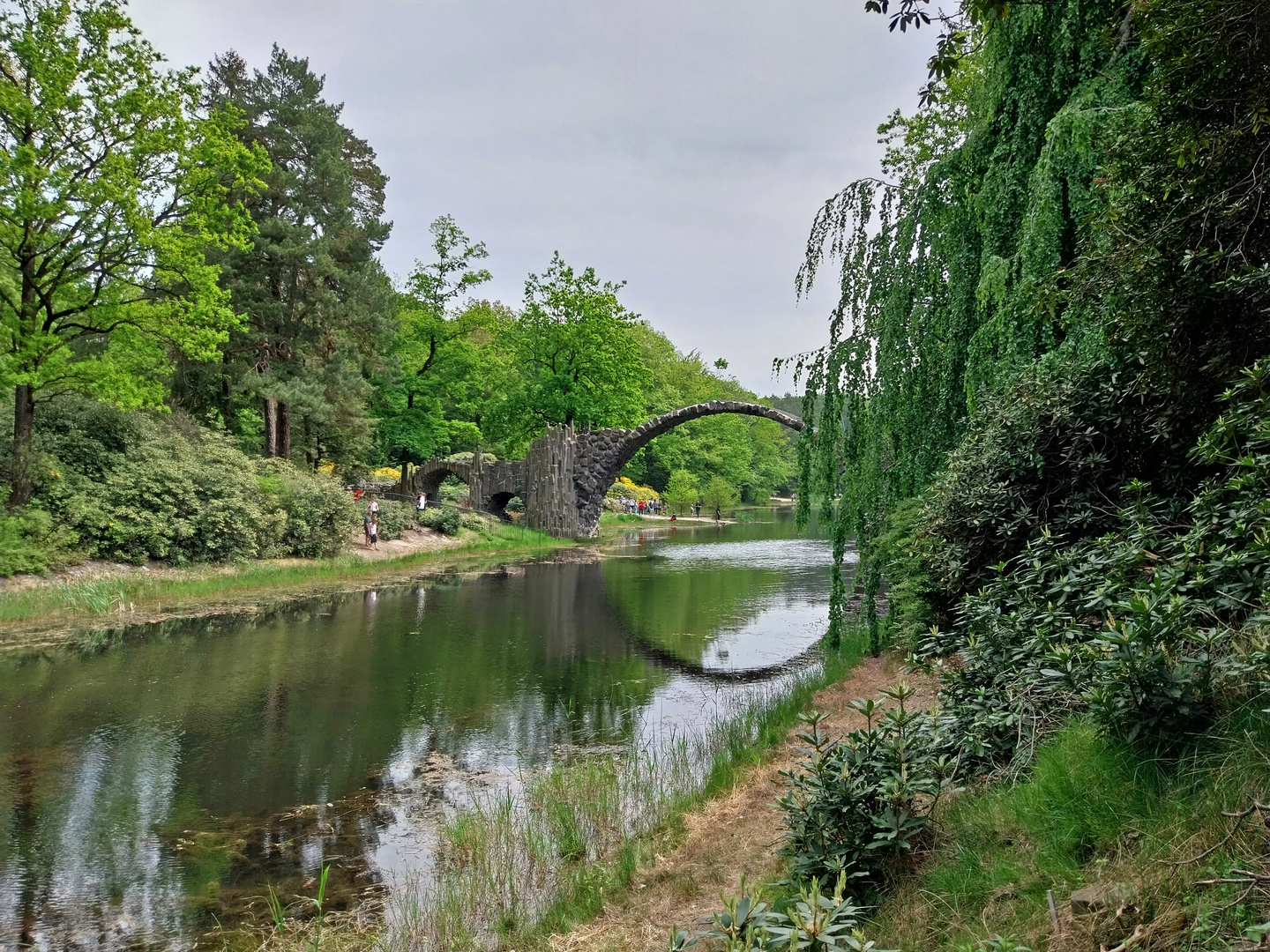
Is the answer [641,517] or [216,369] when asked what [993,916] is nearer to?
[216,369]

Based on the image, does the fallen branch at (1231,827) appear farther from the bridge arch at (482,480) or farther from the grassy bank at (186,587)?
the bridge arch at (482,480)

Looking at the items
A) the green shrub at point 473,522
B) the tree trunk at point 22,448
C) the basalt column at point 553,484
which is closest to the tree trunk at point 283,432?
the green shrub at point 473,522

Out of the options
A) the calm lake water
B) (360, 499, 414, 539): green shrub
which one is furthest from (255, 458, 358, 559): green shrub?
the calm lake water

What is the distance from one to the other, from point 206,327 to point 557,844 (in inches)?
604

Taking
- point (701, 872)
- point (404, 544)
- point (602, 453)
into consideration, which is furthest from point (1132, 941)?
point (602, 453)

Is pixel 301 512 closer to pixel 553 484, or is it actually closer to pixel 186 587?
pixel 186 587

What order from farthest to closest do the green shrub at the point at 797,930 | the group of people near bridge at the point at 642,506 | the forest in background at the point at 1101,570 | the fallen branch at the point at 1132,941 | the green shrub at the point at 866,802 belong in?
the group of people near bridge at the point at 642,506 < the green shrub at the point at 866,802 < the forest in background at the point at 1101,570 < the green shrub at the point at 797,930 < the fallen branch at the point at 1132,941

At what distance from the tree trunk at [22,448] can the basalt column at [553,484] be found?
17.3 metres

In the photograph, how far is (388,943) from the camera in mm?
3820

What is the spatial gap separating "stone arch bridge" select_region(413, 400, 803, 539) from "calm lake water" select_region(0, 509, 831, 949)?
14090 millimetres

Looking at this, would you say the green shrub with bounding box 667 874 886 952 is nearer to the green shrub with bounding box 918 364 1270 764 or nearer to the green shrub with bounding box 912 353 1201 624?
the green shrub with bounding box 918 364 1270 764

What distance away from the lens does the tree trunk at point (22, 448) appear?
13.4 metres

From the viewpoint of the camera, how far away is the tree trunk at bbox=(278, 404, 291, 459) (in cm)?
2161

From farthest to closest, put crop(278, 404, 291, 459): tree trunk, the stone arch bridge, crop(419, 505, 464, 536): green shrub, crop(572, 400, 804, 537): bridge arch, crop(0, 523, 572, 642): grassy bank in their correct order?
crop(572, 400, 804, 537): bridge arch
the stone arch bridge
crop(419, 505, 464, 536): green shrub
crop(278, 404, 291, 459): tree trunk
crop(0, 523, 572, 642): grassy bank
